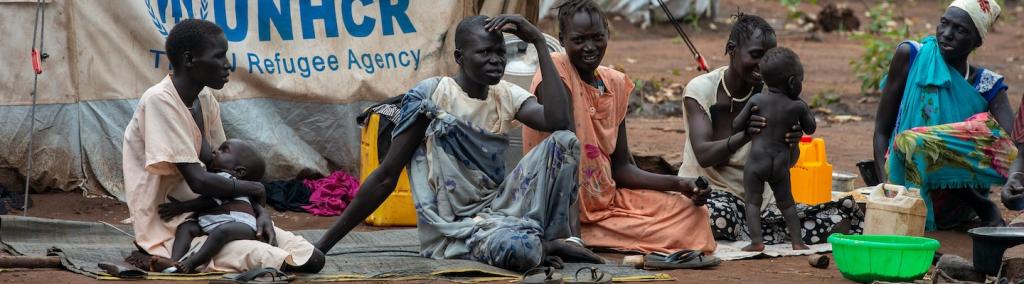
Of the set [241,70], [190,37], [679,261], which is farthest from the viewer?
[241,70]

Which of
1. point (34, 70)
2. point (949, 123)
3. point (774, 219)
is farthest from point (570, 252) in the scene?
point (34, 70)

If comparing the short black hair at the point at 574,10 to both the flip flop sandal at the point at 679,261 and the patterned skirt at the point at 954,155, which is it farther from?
the patterned skirt at the point at 954,155

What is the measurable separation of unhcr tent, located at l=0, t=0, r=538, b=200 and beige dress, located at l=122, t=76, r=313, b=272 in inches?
90.5

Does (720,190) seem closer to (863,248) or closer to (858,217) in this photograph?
(858,217)

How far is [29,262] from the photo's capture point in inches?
192

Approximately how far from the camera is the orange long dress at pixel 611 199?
5480mm

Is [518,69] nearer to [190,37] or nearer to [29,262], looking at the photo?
[190,37]

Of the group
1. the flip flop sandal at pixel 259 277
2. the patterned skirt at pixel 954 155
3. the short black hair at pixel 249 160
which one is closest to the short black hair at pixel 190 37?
the short black hair at pixel 249 160

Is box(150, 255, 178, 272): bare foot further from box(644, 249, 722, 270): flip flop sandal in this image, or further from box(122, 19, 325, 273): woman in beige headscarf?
box(644, 249, 722, 270): flip flop sandal

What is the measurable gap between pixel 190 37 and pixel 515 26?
1101mm

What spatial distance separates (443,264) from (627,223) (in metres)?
0.95

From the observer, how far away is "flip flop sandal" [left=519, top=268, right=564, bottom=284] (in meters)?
4.52

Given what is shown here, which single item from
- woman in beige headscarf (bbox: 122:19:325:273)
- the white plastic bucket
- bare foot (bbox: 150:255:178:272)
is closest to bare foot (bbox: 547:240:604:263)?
woman in beige headscarf (bbox: 122:19:325:273)

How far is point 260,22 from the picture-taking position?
24.0 ft
